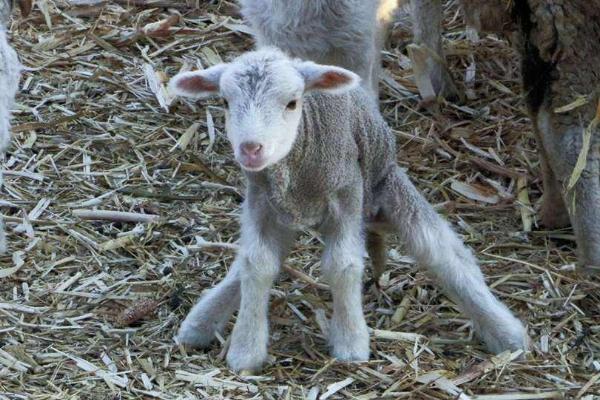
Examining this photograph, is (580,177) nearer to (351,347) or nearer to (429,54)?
(351,347)

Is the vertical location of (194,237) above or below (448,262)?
below

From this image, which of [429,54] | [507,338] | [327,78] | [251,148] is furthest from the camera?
[429,54]

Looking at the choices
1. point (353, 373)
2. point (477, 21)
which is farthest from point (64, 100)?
point (353, 373)

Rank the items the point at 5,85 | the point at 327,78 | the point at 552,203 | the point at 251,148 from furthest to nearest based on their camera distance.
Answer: the point at 552,203 → the point at 5,85 → the point at 327,78 → the point at 251,148

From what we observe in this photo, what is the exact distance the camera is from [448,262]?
561 cm

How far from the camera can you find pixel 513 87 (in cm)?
836

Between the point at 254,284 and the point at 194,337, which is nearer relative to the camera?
the point at 254,284

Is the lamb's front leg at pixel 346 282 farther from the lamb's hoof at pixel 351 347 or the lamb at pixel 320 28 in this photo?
the lamb at pixel 320 28

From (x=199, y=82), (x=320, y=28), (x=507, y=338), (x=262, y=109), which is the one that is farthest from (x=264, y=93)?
(x=320, y=28)

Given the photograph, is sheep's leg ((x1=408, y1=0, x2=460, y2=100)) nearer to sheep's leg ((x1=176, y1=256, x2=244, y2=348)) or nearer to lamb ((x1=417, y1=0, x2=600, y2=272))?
lamb ((x1=417, y1=0, x2=600, y2=272))

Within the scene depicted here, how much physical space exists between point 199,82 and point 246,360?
1.11 metres

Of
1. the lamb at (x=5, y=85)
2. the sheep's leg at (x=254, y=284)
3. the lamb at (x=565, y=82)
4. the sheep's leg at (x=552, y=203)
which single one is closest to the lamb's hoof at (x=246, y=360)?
the sheep's leg at (x=254, y=284)

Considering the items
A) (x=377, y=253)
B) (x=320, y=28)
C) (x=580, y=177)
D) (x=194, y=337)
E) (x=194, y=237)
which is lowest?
(x=194, y=237)

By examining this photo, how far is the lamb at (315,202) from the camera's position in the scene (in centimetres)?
492
